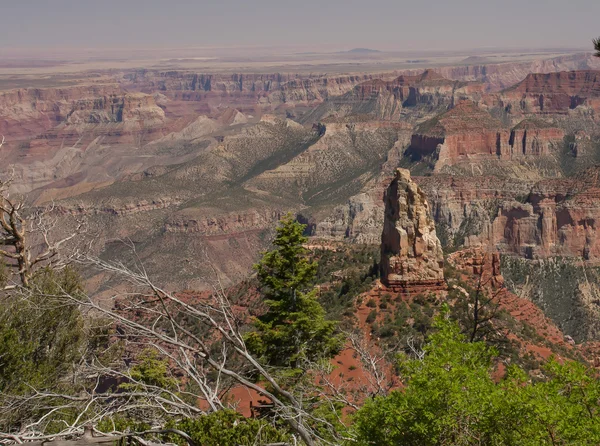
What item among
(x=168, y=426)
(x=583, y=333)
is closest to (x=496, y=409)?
(x=168, y=426)

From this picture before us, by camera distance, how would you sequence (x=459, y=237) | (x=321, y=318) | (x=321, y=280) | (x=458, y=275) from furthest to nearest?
(x=459, y=237) < (x=321, y=280) < (x=458, y=275) < (x=321, y=318)

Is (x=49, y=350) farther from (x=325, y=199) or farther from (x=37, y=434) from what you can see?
(x=325, y=199)

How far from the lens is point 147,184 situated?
635 ft

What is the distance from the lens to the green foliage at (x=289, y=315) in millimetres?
22328

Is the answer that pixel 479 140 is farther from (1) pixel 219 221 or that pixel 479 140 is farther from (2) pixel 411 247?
(2) pixel 411 247

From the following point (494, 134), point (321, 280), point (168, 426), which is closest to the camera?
point (168, 426)

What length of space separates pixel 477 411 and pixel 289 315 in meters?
12.2

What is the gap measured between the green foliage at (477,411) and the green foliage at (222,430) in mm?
2107

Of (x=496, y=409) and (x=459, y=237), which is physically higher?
(x=496, y=409)

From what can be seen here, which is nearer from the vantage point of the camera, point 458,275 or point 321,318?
point 321,318

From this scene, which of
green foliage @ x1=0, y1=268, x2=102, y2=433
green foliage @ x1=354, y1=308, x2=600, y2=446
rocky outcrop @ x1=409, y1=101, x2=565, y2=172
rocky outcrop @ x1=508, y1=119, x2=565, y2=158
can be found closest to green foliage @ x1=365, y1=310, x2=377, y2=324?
green foliage @ x1=0, y1=268, x2=102, y2=433

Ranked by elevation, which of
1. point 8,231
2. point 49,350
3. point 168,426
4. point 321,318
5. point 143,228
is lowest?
point 143,228

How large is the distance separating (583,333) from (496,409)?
6898 cm

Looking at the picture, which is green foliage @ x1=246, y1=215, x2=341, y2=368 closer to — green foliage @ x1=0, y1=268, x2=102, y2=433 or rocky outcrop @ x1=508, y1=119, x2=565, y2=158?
green foliage @ x1=0, y1=268, x2=102, y2=433
